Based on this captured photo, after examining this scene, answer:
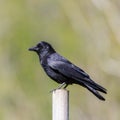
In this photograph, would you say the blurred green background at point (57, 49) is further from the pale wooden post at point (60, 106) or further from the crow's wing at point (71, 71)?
the pale wooden post at point (60, 106)

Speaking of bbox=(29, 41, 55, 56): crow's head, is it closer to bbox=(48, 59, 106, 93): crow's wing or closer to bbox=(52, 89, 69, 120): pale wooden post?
bbox=(48, 59, 106, 93): crow's wing

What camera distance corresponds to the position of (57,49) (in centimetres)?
1619

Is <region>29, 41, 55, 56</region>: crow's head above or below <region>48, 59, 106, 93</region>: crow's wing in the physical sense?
above

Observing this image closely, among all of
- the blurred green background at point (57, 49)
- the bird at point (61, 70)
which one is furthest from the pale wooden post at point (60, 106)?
the blurred green background at point (57, 49)

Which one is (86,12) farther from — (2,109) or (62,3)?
(2,109)

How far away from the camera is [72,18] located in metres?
15.9

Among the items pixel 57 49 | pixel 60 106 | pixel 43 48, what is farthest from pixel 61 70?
pixel 57 49

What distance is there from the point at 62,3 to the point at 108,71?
2.49 m

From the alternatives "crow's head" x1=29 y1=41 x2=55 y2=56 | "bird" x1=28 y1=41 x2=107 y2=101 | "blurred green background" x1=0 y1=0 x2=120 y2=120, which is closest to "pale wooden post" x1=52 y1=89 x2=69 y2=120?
"bird" x1=28 y1=41 x2=107 y2=101

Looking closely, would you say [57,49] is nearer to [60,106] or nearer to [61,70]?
[61,70]

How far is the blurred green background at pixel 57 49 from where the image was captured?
14.7 metres

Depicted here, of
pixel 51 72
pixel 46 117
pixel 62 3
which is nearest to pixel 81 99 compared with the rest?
pixel 46 117

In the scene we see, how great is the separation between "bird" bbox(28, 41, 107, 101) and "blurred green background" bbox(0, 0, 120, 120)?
5946mm

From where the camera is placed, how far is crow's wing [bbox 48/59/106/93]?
25.0ft
